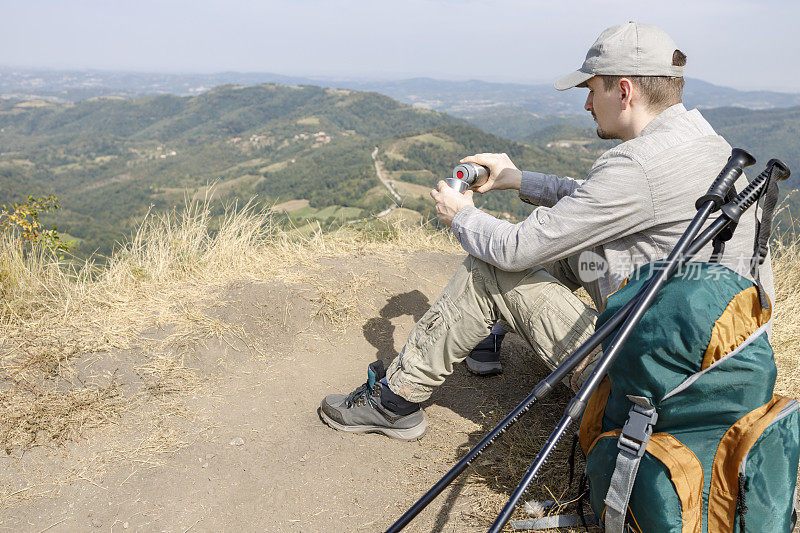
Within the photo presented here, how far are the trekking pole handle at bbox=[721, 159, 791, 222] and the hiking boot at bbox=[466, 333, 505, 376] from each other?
1.76 m

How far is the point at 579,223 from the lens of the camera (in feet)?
5.69

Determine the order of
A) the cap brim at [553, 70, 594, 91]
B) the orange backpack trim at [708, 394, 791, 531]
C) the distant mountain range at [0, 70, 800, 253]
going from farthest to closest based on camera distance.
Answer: the distant mountain range at [0, 70, 800, 253], the cap brim at [553, 70, 594, 91], the orange backpack trim at [708, 394, 791, 531]

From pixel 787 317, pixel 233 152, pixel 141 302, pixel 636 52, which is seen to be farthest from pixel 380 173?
pixel 636 52

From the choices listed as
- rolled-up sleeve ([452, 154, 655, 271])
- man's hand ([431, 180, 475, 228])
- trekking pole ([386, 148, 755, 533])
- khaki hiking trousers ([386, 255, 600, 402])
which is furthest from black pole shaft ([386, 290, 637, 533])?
man's hand ([431, 180, 475, 228])

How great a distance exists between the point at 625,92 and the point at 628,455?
1.32m

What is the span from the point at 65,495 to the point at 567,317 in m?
2.22

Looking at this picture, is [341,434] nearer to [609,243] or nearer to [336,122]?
[609,243]

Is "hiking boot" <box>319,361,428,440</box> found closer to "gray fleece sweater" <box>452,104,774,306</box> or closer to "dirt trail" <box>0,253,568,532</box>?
"dirt trail" <box>0,253,568,532</box>

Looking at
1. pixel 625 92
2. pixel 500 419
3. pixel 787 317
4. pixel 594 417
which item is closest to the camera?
pixel 594 417

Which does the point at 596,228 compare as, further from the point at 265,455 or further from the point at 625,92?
the point at 265,455

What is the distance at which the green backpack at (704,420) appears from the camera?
1.24 metres

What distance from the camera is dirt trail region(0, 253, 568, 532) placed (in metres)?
1.94

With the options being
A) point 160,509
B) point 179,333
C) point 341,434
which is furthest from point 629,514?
point 179,333

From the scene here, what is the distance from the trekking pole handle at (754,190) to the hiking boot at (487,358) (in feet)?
5.78
